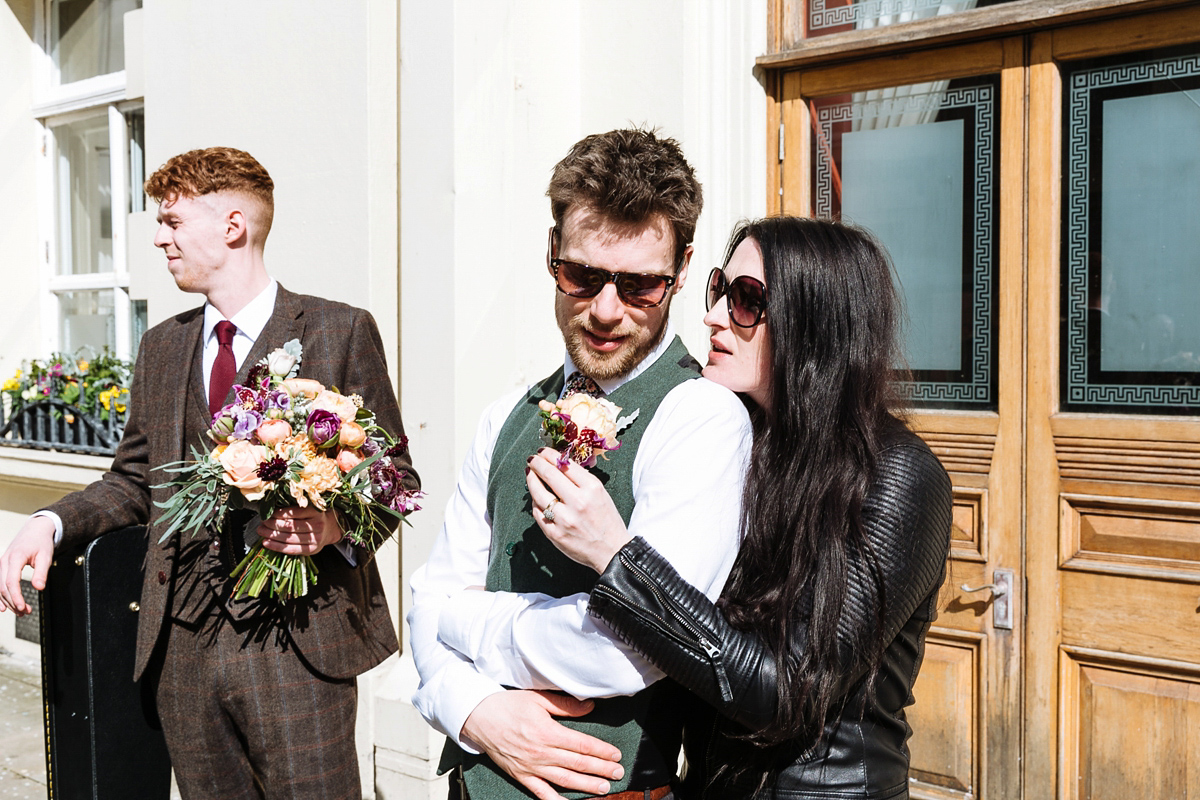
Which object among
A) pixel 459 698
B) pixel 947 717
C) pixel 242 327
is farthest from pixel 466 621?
pixel 947 717

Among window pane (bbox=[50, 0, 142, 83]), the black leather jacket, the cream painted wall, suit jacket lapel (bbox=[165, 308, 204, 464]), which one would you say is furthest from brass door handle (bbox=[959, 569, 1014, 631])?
the cream painted wall

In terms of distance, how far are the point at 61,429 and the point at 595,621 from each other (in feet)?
16.3

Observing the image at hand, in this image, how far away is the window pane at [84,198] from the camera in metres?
5.61

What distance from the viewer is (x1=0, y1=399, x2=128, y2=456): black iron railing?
4.98 metres

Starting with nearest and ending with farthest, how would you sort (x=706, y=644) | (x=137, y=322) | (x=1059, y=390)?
(x=706, y=644)
(x=1059, y=390)
(x=137, y=322)

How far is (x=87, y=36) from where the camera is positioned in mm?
5625

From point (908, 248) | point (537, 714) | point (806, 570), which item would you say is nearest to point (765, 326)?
point (806, 570)

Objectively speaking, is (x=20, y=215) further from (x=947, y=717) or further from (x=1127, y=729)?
(x=1127, y=729)

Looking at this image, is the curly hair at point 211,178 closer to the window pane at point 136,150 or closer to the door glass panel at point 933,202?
the door glass panel at point 933,202

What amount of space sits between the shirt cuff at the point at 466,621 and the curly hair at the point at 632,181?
2.32 ft

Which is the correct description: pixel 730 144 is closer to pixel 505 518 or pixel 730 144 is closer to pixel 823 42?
pixel 823 42

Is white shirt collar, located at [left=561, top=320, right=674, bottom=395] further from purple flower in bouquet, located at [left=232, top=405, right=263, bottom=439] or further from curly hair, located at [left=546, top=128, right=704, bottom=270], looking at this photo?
purple flower in bouquet, located at [left=232, top=405, right=263, bottom=439]

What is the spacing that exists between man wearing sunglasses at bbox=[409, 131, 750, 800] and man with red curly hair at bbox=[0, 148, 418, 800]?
2.20 feet

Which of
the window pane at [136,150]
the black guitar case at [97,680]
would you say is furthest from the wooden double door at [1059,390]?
the window pane at [136,150]
